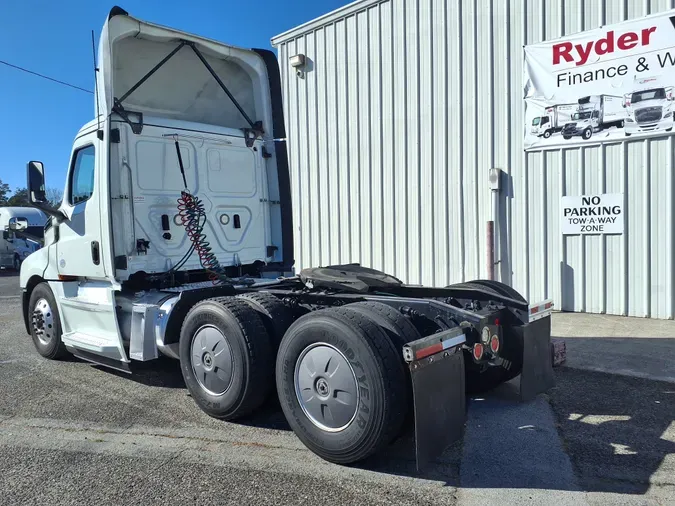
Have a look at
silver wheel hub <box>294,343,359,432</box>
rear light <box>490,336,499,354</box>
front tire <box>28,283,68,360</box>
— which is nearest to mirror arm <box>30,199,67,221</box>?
front tire <box>28,283,68,360</box>

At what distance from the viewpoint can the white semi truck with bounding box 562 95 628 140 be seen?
827 centimetres

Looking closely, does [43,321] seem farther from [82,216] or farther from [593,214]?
[593,214]

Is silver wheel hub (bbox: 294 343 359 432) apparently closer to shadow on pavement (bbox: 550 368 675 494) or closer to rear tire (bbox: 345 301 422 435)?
rear tire (bbox: 345 301 422 435)

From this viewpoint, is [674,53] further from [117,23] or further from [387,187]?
[117,23]

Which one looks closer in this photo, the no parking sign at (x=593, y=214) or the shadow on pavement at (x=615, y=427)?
the shadow on pavement at (x=615, y=427)

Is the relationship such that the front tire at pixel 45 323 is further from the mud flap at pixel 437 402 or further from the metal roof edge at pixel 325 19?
the metal roof edge at pixel 325 19

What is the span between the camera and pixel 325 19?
11508mm

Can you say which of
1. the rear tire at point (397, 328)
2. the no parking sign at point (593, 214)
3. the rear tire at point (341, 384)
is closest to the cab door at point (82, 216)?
the rear tire at point (341, 384)

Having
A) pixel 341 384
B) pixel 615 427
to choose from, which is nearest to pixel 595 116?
pixel 615 427

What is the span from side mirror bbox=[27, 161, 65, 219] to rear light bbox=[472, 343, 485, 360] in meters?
4.98

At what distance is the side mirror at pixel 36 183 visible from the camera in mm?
6102

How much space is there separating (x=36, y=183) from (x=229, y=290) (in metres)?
2.68

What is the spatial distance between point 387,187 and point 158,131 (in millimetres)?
5804

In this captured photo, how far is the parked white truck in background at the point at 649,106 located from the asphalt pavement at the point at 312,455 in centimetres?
432
